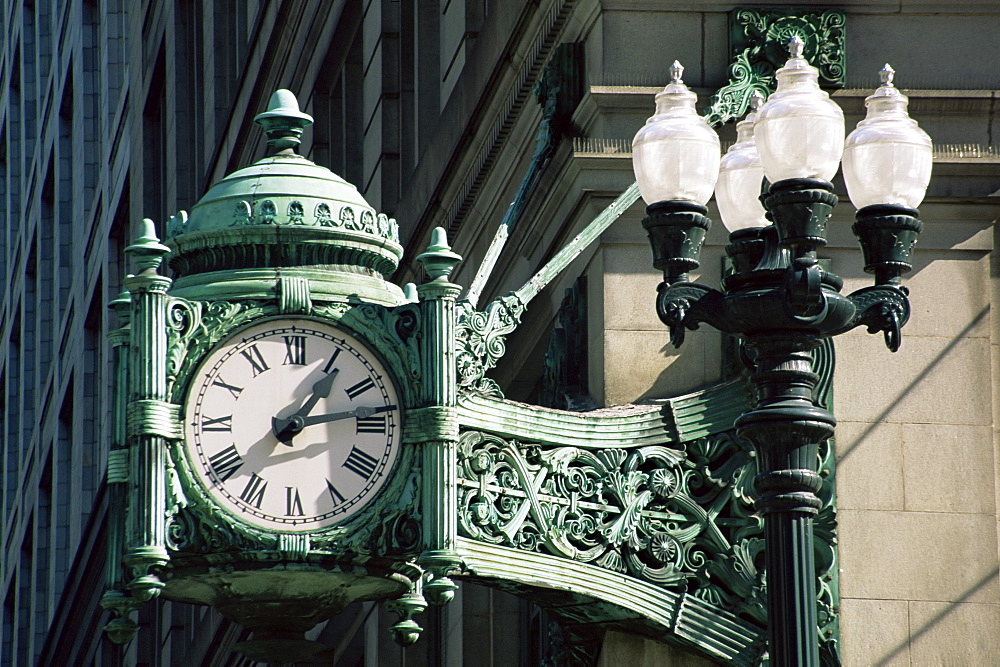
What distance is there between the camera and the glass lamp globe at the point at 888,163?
1073 centimetres

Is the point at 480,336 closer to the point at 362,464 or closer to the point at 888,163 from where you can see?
the point at 362,464

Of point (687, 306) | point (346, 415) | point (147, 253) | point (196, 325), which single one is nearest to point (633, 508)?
point (346, 415)

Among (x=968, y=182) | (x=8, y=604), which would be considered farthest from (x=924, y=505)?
(x=8, y=604)

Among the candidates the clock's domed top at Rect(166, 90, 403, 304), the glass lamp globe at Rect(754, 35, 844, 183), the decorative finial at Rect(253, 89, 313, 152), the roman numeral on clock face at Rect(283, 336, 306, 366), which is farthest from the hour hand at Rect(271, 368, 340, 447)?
the glass lamp globe at Rect(754, 35, 844, 183)

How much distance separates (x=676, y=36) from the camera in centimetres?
1461

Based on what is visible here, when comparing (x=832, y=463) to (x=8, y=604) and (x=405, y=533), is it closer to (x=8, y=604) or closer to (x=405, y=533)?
(x=405, y=533)

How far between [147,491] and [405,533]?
1.31m

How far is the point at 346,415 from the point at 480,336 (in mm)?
821

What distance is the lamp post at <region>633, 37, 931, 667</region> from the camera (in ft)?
34.2

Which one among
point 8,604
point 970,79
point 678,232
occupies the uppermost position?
point 970,79

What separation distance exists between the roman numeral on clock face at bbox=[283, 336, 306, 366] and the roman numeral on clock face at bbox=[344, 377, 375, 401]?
27cm

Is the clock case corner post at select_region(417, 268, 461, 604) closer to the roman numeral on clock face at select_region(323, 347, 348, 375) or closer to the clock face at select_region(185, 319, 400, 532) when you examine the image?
the clock face at select_region(185, 319, 400, 532)

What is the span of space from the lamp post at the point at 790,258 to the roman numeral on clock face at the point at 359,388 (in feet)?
6.28

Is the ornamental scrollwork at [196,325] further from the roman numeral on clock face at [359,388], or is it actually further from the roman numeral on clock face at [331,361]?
the roman numeral on clock face at [359,388]
